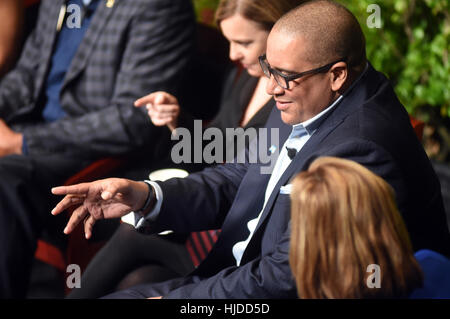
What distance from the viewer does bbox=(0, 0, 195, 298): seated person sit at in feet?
7.62

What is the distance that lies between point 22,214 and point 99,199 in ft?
2.70

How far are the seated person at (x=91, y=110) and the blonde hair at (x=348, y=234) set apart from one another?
1379 millimetres

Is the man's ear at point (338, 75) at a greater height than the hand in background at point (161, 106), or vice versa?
the man's ear at point (338, 75)

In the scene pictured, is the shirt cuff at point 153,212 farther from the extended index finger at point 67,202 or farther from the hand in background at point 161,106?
the hand in background at point 161,106

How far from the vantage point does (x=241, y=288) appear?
56.5 inches

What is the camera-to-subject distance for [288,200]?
1.51 metres

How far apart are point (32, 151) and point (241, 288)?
144cm

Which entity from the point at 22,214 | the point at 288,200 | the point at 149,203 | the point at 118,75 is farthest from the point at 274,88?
the point at 22,214

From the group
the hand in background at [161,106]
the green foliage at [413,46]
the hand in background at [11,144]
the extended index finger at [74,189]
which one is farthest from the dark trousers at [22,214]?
the green foliage at [413,46]

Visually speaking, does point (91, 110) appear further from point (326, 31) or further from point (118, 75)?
point (326, 31)

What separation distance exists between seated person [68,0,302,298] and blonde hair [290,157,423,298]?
816mm

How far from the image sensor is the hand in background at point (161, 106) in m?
2.17

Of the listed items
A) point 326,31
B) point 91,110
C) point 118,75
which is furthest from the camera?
point 91,110

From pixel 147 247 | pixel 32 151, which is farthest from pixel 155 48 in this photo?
pixel 147 247
